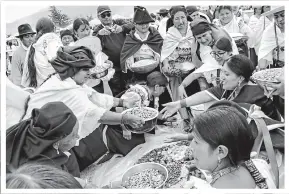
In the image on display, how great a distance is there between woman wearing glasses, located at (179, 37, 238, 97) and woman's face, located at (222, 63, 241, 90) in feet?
0.73

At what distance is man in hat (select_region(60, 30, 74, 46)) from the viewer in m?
2.84

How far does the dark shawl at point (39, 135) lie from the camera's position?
1.40 m

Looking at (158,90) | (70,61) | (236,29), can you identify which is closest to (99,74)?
(158,90)

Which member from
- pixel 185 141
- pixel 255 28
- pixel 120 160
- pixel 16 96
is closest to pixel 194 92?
pixel 185 141

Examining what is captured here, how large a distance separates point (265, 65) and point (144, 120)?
1.20 metres

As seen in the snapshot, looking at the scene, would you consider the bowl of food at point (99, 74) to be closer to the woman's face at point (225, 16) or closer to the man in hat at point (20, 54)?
the man in hat at point (20, 54)

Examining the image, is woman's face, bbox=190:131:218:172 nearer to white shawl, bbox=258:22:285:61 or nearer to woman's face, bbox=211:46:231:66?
woman's face, bbox=211:46:231:66

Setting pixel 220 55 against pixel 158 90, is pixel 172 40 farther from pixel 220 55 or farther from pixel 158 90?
pixel 220 55

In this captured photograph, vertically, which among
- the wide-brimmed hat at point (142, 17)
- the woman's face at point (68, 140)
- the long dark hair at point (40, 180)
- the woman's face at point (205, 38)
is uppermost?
the wide-brimmed hat at point (142, 17)

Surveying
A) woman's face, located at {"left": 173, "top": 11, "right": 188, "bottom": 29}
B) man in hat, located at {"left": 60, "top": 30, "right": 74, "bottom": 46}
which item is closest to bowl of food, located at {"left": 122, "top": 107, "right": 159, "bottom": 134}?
woman's face, located at {"left": 173, "top": 11, "right": 188, "bottom": 29}

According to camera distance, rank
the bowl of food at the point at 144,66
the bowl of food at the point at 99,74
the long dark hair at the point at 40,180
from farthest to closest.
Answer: the bowl of food at the point at 144,66 < the bowl of food at the point at 99,74 < the long dark hair at the point at 40,180

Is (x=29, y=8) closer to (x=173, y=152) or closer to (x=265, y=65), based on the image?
(x=173, y=152)

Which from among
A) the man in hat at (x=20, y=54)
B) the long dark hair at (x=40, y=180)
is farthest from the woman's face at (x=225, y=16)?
the long dark hair at (x=40, y=180)

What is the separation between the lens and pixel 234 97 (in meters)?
1.86
